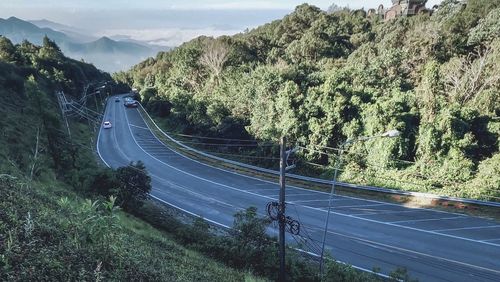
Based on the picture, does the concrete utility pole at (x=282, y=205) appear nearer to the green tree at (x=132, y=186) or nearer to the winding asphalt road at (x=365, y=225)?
the winding asphalt road at (x=365, y=225)

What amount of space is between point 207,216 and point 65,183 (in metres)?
11.3

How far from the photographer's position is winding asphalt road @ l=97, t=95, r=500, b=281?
2081cm

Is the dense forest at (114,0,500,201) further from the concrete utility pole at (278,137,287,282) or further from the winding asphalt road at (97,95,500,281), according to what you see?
the concrete utility pole at (278,137,287,282)

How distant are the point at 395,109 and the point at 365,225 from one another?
459 inches

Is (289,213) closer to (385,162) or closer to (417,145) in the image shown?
(385,162)

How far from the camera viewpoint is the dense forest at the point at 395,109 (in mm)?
28656

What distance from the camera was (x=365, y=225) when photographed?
26.0 metres

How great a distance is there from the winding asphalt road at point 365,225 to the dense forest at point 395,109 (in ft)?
11.1

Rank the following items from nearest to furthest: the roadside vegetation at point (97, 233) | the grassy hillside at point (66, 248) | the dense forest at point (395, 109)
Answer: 1. the grassy hillside at point (66, 248)
2. the roadside vegetation at point (97, 233)
3. the dense forest at point (395, 109)

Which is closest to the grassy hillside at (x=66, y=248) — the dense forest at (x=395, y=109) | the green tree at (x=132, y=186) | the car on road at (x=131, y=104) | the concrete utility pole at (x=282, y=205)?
the concrete utility pole at (x=282, y=205)

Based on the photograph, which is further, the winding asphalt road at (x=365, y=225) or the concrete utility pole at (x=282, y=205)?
the winding asphalt road at (x=365, y=225)

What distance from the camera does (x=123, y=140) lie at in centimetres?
6016

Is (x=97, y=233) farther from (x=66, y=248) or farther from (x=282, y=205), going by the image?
(x=282, y=205)

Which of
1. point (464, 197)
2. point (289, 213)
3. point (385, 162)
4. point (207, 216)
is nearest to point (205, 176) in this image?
point (207, 216)
